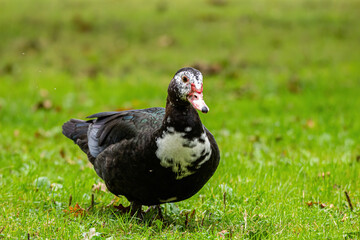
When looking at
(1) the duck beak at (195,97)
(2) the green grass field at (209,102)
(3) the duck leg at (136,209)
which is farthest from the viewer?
(3) the duck leg at (136,209)

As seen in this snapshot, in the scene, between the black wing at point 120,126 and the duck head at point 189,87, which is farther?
the black wing at point 120,126

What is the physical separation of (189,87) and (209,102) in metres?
5.41

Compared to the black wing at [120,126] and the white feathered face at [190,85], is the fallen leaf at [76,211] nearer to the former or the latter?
the black wing at [120,126]

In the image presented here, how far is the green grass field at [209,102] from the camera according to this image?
3.39 meters

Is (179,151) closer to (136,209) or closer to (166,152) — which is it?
(166,152)

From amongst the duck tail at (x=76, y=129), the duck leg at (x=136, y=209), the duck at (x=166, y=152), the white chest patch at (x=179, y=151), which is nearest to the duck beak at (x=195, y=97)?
the duck at (x=166, y=152)

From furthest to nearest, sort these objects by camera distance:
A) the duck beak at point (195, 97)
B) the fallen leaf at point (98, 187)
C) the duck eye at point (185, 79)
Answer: the fallen leaf at point (98, 187), the duck eye at point (185, 79), the duck beak at point (195, 97)

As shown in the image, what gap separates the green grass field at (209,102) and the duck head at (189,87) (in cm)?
86

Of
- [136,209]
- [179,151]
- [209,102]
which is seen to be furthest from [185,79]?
[209,102]

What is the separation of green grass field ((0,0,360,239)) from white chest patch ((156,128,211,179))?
43 centimetres

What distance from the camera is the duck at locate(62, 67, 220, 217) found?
119 inches

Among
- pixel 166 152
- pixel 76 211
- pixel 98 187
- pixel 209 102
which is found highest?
pixel 166 152

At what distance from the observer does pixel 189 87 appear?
9.72 feet

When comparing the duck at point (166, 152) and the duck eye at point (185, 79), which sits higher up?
the duck eye at point (185, 79)
